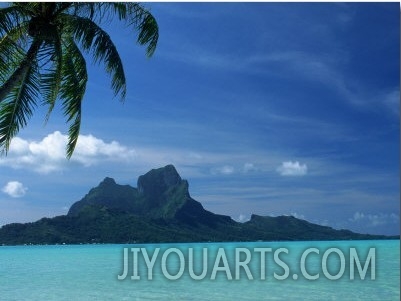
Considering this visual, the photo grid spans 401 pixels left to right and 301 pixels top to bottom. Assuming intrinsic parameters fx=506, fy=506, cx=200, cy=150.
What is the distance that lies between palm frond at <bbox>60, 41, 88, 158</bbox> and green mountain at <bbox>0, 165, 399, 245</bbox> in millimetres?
83977

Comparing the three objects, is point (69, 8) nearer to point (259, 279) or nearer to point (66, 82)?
point (66, 82)

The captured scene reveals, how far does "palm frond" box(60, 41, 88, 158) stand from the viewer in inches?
302

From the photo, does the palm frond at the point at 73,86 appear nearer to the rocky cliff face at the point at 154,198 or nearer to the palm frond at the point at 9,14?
the palm frond at the point at 9,14

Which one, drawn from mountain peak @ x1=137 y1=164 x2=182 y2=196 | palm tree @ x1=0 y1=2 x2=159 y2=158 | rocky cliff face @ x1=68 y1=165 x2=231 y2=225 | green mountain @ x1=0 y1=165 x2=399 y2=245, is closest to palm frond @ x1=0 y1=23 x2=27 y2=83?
palm tree @ x1=0 y1=2 x2=159 y2=158

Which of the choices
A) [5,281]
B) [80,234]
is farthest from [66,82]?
[80,234]

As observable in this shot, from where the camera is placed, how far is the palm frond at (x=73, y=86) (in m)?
7.68

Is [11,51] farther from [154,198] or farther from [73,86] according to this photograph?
[154,198]

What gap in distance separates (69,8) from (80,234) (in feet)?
294

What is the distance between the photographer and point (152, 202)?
11656 centimetres

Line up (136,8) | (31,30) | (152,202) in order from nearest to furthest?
(31,30)
(136,8)
(152,202)

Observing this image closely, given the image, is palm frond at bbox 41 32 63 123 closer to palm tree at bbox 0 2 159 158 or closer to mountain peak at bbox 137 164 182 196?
palm tree at bbox 0 2 159 158

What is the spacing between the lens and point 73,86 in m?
7.77

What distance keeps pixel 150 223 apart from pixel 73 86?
90.9 m

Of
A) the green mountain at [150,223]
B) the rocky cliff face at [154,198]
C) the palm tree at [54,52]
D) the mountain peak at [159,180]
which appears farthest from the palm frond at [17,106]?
the mountain peak at [159,180]
